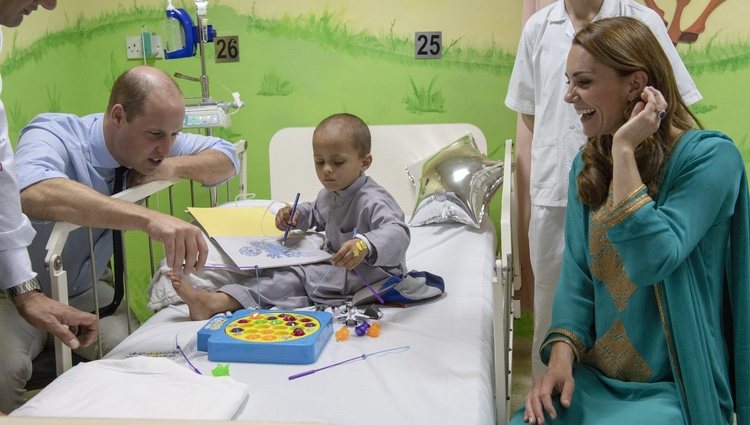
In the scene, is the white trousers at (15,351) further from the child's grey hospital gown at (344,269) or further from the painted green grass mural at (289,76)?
the painted green grass mural at (289,76)

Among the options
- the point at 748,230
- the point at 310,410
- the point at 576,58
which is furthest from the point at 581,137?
the point at 310,410

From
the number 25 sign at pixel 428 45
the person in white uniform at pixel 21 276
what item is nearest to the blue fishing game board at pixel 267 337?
the person in white uniform at pixel 21 276

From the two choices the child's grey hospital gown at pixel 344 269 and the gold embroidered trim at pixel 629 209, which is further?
the child's grey hospital gown at pixel 344 269

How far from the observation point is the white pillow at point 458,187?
113 inches

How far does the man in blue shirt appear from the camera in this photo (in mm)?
1694

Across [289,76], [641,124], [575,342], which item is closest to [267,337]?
[575,342]

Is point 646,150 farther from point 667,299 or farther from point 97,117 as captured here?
point 97,117

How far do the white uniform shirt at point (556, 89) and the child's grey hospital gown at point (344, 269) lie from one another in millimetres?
556

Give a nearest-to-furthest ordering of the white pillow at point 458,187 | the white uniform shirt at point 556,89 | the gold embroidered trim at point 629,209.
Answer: the gold embroidered trim at point 629,209 < the white uniform shirt at point 556,89 < the white pillow at point 458,187

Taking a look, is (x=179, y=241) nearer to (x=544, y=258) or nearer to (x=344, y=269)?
Answer: (x=344, y=269)

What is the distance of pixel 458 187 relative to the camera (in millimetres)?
2912

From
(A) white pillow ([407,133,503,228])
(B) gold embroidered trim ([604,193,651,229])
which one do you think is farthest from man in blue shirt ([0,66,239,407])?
(A) white pillow ([407,133,503,228])

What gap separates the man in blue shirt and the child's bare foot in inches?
8.0

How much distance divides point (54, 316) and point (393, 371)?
702mm
